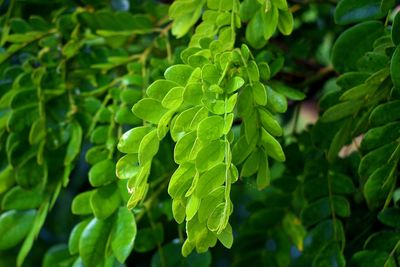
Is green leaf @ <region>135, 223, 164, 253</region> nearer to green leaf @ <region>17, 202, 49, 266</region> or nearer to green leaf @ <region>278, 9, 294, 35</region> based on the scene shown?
green leaf @ <region>17, 202, 49, 266</region>

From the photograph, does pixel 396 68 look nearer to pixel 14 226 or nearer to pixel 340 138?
pixel 340 138

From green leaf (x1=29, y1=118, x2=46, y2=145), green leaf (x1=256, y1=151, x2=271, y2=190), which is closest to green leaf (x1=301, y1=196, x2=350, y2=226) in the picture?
green leaf (x1=256, y1=151, x2=271, y2=190)

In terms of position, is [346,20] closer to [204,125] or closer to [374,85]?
[374,85]

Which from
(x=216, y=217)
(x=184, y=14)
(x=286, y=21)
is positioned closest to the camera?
(x=216, y=217)

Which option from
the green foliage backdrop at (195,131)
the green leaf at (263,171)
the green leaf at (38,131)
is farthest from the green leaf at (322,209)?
the green leaf at (38,131)

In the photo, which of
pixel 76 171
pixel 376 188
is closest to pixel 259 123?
pixel 376 188

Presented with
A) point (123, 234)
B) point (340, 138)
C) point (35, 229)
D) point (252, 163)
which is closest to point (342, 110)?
point (340, 138)
